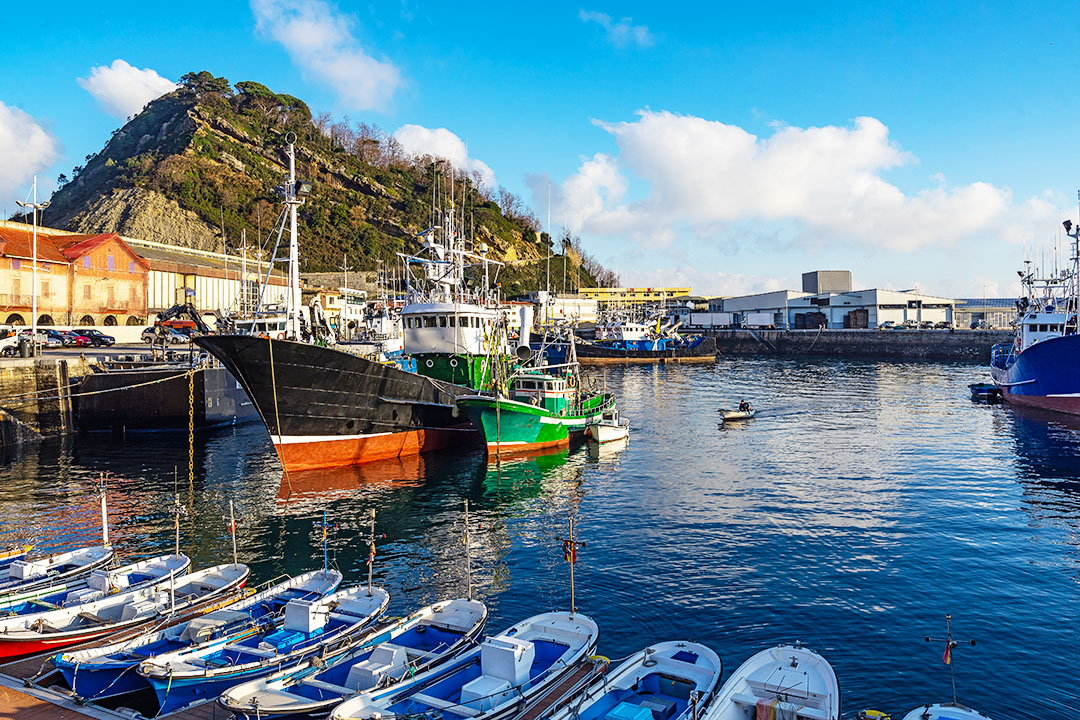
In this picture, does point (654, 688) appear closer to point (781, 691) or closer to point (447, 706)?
point (781, 691)

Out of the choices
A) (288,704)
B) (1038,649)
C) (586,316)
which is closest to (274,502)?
(288,704)

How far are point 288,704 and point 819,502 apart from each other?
25.8 m

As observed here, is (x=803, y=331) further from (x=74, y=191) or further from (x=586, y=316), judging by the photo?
(x=74, y=191)

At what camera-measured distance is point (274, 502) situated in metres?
32.5

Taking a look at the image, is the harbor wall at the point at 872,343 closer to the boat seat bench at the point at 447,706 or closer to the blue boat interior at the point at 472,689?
the blue boat interior at the point at 472,689

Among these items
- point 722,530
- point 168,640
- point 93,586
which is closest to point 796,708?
point 168,640

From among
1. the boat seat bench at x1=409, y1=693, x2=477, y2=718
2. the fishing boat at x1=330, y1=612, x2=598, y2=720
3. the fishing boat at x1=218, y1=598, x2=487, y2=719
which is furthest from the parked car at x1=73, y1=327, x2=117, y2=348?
the boat seat bench at x1=409, y1=693, x2=477, y2=718

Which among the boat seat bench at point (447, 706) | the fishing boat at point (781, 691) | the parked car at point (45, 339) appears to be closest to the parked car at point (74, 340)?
the parked car at point (45, 339)

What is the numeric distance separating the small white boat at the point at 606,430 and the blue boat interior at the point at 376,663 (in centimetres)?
3136

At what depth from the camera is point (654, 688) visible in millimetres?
14258

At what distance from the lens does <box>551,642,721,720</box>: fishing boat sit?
12984 mm

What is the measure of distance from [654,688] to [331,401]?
26.7 meters

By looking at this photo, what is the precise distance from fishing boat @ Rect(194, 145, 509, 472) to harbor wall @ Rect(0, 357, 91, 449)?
61.7 ft

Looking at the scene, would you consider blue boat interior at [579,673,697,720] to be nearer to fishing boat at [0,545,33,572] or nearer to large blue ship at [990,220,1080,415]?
fishing boat at [0,545,33,572]
